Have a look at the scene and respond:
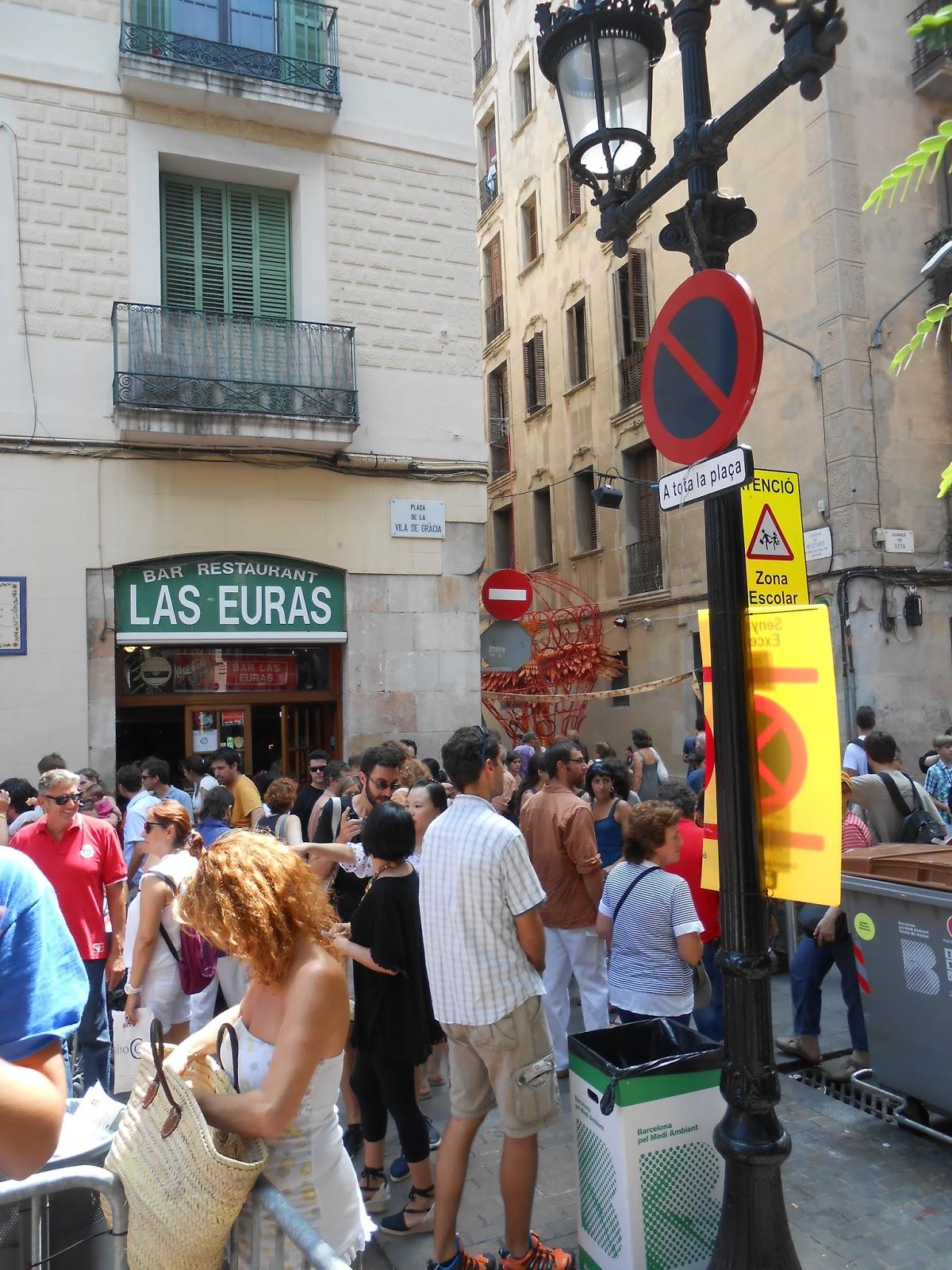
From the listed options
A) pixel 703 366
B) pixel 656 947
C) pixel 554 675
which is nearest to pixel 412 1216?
pixel 656 947

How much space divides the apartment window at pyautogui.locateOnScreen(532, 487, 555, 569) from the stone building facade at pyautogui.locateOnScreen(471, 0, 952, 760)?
1.82 meters

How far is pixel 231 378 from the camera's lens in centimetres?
1126

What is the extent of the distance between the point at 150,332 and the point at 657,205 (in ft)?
41.7

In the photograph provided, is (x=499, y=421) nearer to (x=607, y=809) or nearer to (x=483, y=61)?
(x=483, y=61)

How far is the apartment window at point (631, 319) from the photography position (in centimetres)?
2033

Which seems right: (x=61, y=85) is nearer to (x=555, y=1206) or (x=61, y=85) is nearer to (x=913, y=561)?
(x=555, y=1206)

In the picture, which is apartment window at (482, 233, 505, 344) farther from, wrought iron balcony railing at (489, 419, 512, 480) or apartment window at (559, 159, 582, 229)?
apartment window at (559, 159, 582, 229)

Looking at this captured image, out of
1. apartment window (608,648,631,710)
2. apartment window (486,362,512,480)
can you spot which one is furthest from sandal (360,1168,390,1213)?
apartment window (486,362,512,480)

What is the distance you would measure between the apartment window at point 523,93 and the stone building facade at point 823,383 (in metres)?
4.70

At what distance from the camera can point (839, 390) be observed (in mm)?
15180

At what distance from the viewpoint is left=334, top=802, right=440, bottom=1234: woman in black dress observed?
4.28m

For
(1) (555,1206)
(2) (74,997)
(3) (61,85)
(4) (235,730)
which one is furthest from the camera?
(4) (235,730)

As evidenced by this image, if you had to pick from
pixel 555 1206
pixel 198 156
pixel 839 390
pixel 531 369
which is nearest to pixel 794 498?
pixel 555 1206

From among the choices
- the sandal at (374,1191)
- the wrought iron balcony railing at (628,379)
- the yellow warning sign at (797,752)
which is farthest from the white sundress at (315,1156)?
the wrought iron balcony railing at (628,379)
